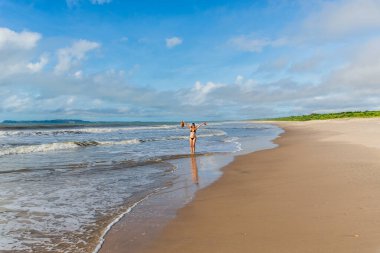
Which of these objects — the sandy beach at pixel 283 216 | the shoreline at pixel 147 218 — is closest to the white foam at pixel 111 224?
the shoreline at pixel 147 218

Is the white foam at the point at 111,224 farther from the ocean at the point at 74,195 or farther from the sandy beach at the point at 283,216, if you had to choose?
the sandy beach at the point at 283,216

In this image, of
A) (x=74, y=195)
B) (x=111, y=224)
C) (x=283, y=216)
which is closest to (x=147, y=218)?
(x=111, y=224)

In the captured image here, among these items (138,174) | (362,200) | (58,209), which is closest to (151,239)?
(58,209)

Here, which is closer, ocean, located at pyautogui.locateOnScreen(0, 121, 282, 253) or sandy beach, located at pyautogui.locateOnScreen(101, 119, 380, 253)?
sandy beach, located at pyautogui.locateOnScreen(101, 119, 380, 253)

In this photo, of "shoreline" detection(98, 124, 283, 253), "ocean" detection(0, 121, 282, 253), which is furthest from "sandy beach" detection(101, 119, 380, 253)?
"ocean" detection(0, 121, 282, 253)

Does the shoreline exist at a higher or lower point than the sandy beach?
lower

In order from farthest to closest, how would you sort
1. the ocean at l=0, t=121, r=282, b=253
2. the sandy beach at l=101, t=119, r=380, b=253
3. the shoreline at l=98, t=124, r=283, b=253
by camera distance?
1. the ocean at l=0, t=121, r=282, b=253
2. the shoreline at l=98, t=124, r=283, b=253
3. the sandy beach at l=101, t=119, r=380, b=253

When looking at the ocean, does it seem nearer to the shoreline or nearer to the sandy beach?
the shoreline

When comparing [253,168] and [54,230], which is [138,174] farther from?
[54,230]

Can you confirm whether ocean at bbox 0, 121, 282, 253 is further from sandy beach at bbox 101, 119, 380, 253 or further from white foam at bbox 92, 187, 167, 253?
sandy beach at bbox 101, 119, 380, 253

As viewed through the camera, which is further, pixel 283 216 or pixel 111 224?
pixel 111 224

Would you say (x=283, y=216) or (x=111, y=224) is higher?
(x=283, y=216)

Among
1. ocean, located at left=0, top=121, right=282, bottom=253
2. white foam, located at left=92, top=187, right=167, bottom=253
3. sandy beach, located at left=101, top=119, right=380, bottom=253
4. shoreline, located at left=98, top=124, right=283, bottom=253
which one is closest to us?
sandy beach, located at left=101, top=119, right=380, bottom=253

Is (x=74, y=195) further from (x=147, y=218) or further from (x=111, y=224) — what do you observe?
(x=147, y=218)
